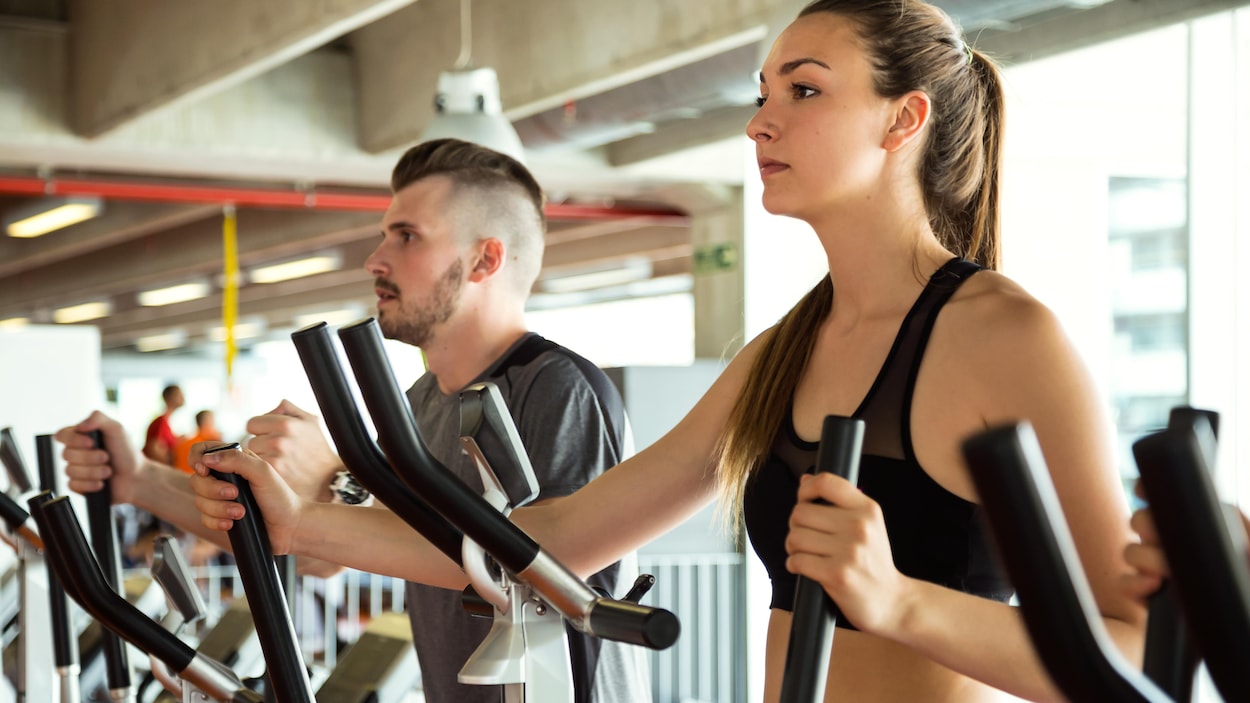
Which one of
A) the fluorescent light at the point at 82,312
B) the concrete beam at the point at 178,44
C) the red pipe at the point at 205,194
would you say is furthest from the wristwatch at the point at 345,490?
the fluorescent light at the point at 82,312

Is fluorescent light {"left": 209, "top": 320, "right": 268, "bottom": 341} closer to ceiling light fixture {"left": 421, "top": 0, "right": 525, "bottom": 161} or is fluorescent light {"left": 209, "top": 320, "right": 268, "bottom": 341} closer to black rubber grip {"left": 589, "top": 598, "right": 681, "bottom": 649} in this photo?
ceiling light fixture {"left": 421, "top": 0, "right": 525, "bottom": 161}

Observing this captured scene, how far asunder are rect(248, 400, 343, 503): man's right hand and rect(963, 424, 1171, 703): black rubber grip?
0.97m

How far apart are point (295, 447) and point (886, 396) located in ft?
2.10

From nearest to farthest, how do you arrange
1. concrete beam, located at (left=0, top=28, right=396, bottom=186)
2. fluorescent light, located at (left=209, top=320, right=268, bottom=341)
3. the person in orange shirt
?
concrete beam, located at (left=0, top=28, right=396, bottom=186) < the person in orange shirt < fluorescent light, located at (left=209, top=320, right=268, bottom=341)

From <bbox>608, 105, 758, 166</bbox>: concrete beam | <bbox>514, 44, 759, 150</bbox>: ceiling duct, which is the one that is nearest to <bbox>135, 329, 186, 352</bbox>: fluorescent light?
<bbox>608, 105, 758, 166</bbox>: concrete beam

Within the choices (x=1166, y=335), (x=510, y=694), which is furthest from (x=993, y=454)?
(x=1166, y=335)

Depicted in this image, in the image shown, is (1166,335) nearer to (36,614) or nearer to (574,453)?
(574,453)

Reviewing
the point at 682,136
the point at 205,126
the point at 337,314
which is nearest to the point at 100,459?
the point at 205,126

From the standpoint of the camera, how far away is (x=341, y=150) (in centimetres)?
635

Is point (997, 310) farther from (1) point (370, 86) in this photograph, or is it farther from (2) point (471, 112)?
(1) point (370, 86)

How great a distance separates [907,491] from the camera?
3.79 ft

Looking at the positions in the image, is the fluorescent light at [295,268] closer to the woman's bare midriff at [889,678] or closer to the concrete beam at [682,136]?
the concrete beam at [682,136]

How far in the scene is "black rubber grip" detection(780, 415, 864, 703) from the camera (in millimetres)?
789

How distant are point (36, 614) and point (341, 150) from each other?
4641 millimetres
